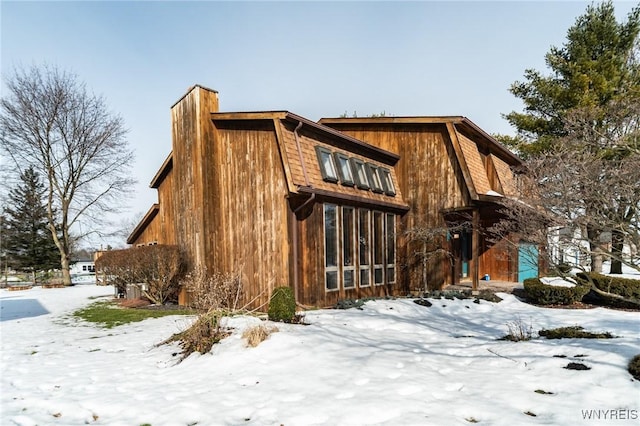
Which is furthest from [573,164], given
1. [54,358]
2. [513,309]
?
[54,358]

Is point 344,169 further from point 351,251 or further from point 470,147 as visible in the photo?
point 470,147

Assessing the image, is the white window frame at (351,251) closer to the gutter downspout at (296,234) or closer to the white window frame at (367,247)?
A: the white window frame at (367,247)

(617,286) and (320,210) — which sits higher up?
(320,210)

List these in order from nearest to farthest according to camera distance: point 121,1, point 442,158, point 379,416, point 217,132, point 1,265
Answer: point 379,416
point 121,1
point 217,132
point 442,158
point 1,265

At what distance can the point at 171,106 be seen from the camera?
12281 millimetres

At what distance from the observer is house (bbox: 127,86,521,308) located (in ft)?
33.7

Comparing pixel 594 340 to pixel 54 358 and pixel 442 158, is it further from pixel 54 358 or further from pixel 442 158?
pixel 54 358

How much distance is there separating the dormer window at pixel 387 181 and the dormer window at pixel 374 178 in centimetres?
28

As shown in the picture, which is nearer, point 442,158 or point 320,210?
point 320,210

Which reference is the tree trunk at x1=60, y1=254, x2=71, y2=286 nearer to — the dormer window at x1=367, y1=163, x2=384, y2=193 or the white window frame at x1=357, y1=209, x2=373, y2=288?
the white window frame at x1=357, y1=209, x2=373, y2=288

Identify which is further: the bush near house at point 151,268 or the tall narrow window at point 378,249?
the tall narrow window at point 378,249

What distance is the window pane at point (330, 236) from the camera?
10945 millimetres

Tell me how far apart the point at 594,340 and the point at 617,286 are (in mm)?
6883

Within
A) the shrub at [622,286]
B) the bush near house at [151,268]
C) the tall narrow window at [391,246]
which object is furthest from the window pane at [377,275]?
the bush near house at [151,268]
